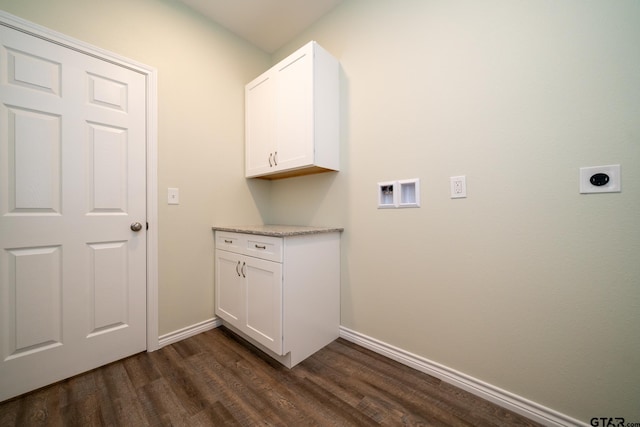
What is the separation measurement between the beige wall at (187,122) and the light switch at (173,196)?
3 cm

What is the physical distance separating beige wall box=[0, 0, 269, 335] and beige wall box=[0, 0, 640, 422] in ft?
0.04

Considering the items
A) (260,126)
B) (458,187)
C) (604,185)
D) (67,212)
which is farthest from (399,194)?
(67,212)

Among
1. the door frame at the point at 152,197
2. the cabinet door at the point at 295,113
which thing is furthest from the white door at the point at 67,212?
the cabinet door at the point at 295,113

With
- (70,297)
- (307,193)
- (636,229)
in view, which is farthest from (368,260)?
(70,297)

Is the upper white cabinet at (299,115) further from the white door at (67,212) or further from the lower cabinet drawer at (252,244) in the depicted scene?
the white door at (67,212)

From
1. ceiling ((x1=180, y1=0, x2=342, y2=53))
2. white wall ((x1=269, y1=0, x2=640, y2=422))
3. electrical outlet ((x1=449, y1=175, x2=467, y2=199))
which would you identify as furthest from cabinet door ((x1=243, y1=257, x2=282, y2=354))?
ceiling ((x1=180, y1=0, x2=342, y2=53))

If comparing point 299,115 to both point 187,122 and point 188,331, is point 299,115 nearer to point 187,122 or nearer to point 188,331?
point 187,122

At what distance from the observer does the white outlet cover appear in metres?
1.00

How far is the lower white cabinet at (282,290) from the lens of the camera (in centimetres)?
152

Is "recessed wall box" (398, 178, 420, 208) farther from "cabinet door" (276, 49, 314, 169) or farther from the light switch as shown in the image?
the light switch

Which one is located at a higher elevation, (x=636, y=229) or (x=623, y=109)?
(x=623, y=109)

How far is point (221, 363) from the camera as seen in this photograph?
1607 millimetres

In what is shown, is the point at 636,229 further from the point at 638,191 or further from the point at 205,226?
the point at 205,226

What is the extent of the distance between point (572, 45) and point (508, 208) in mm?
781
